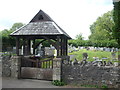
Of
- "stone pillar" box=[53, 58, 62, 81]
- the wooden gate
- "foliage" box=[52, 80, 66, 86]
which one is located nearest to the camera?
"foliage" box=[52, 80, 66, 86]

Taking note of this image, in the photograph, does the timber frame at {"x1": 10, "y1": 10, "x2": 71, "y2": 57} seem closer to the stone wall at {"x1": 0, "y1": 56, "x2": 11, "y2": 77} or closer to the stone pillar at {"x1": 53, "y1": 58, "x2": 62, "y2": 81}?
the stone pillar at {"x1": 53, "y1": 58, "x2": 62, "y2": 81}

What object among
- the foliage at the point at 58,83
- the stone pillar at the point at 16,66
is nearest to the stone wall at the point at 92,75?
the foliage at the point at 58,83

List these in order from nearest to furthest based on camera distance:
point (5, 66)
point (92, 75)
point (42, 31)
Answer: point (92, 75), point (42, 31), point (5, 66)

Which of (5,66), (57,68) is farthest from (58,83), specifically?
(5,66)

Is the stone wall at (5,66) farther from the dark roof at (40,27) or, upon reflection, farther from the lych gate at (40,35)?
the dark roof at (40,27)

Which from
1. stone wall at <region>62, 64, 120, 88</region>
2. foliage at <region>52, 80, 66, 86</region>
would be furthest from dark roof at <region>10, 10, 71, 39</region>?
foliage at <region>52, 80, 66, 86</region>

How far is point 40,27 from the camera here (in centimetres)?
888

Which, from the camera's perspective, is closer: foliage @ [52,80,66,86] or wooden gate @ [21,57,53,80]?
foliage @ [52,80,66,86]

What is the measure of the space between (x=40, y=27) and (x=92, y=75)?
14.2 ft

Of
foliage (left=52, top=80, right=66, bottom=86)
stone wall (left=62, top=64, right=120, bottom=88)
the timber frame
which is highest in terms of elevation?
the timber frame

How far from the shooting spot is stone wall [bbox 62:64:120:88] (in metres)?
6.99

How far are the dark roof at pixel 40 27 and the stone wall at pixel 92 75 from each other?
228 centimetres

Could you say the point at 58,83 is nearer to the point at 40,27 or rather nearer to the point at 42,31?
the point at 42,31

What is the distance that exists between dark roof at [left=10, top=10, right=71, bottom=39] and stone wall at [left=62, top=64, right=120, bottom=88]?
2276 mm
